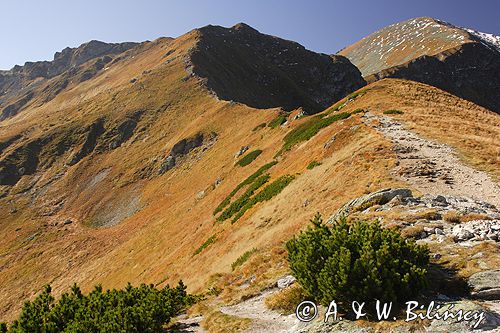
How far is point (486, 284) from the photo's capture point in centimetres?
876

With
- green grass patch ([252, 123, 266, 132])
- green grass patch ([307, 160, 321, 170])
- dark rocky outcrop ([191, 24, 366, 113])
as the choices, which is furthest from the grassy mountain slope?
dark rocky outcrop ([191, 24, 366, 113])

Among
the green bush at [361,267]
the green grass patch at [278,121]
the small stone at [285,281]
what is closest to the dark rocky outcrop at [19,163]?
the green grass patch at [278,121]

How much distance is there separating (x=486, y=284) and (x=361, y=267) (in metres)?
3.03

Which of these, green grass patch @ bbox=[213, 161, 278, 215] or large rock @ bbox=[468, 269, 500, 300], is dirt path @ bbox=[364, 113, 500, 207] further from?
green grass patch @ bbox=[213, 161, 278, 215]

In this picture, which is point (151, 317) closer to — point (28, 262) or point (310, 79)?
point (28, 262)

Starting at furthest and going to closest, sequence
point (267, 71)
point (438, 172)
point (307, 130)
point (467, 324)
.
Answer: point (267, 71) < point (307, 130) < point (438, 172) < point (467, 324)

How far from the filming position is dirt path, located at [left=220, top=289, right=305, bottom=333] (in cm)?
982

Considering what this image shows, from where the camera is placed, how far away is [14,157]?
78.9 metres

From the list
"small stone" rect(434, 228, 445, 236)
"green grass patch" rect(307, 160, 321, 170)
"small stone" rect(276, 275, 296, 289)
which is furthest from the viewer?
A: "green grass patch" rect(307, 160, 321, 170)

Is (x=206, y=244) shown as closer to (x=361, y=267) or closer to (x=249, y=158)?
(x=249, y=158)

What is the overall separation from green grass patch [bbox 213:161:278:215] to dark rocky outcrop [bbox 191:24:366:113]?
48.5 metres

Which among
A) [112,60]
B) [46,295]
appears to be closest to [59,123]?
[46,295]

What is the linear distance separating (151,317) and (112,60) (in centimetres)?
19772

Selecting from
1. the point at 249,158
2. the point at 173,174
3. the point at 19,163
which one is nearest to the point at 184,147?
the point at 173,174
